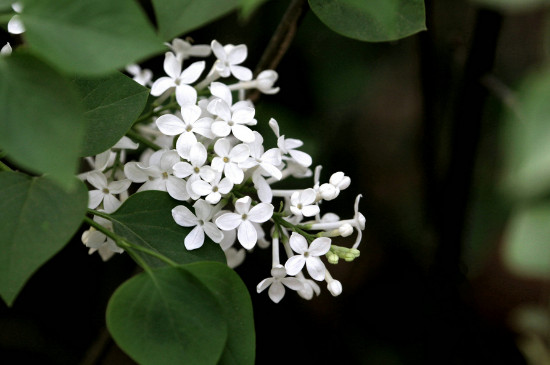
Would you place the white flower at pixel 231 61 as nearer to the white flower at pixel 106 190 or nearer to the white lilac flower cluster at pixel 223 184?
the white lilac flower cluster at pixel 223 184

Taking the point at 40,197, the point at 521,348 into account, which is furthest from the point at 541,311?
the point at 40,197

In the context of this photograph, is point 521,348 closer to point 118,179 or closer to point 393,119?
point 393,119

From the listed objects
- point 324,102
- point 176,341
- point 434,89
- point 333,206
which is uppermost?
point 176,341

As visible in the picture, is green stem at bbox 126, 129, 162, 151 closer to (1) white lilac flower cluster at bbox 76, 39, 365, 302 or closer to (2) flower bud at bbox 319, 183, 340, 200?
(1) white lilac flower cluster at bbox 76, 39, 365, 302

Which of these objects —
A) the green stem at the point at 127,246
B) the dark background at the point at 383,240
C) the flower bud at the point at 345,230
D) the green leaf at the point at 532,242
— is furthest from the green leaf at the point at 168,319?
the dark background at the point at 383,240

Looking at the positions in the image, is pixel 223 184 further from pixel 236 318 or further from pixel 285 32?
pixel 285 32

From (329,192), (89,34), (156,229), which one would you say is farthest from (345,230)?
(89,34)

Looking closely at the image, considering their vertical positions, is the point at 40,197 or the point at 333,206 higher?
the point at 40,197
